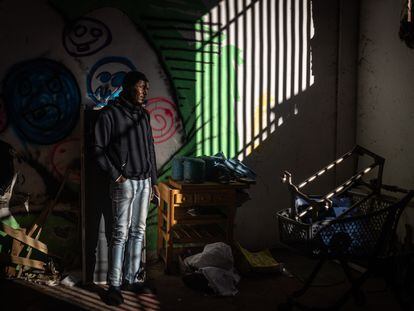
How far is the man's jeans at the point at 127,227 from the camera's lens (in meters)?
4.43

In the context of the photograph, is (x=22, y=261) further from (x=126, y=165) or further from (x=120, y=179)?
(x=126, y=165)

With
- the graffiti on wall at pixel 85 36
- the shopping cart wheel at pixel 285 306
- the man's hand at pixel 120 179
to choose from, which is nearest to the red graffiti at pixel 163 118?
the graffiti on wall at pixel 85 36

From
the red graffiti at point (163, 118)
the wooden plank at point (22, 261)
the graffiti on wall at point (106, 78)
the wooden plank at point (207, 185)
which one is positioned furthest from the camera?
the red graffiti at point (163, 118)

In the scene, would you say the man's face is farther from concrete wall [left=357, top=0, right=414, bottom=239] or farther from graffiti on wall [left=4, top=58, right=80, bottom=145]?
concrete wall [left=357, top=0, right=414, bottom=239]

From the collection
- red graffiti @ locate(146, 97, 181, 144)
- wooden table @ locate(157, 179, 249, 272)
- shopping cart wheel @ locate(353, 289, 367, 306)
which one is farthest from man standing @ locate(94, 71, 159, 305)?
shopping cart wheel @ locate(353, 289, 367, 306)

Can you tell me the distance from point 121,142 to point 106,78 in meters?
1.34

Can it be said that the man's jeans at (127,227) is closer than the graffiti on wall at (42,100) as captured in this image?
Yes

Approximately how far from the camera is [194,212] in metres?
5.20

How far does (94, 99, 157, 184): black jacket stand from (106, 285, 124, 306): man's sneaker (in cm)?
109

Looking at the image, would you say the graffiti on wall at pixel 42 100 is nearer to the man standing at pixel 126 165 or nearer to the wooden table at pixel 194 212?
the man standing at pixel 126 165

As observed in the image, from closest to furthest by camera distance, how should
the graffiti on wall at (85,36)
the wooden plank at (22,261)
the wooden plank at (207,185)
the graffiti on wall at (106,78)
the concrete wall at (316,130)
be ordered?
the wooden plank at (22,261) < the wooden plank at (207,185) < the graffiti on wall at (85,36) < the graffiti on wall at (106,78) < the concrete wall at (316,130)

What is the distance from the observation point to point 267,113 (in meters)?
5.98

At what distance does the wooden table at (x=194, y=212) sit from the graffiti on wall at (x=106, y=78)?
4.10ft

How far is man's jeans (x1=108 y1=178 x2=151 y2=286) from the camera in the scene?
443 centimetres
